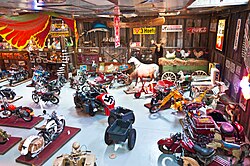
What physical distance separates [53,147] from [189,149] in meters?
2.76

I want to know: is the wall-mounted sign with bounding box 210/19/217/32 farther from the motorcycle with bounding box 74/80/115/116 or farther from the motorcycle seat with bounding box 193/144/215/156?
the motorcycle seat with bounding box 193/144/215/156

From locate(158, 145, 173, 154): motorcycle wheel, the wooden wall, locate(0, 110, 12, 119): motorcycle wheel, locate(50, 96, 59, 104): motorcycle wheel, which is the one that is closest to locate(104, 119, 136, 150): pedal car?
locate(158, 145, 173, 154): motorcycle wheel

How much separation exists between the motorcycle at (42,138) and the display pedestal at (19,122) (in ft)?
3.28

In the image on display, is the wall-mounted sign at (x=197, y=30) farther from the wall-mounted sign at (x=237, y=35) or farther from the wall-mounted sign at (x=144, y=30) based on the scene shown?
the wall-mounted sign at (x=237, y=35)

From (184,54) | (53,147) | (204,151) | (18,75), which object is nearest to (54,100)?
(53,147)

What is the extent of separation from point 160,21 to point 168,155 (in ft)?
18.7

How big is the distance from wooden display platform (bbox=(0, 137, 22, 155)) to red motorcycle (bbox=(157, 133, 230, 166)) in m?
3.19

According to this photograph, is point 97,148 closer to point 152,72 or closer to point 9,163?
point 9,163

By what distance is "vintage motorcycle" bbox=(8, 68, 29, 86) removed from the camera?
8.74m

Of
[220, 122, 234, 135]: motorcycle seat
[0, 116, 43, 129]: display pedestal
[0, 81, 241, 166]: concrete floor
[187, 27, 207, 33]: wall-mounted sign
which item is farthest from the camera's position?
[187, 27, 207, 33]: wall-mounted sign

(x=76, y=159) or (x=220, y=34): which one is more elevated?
(x=220, y=34)

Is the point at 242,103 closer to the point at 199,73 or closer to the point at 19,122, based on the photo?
the point at 199,73

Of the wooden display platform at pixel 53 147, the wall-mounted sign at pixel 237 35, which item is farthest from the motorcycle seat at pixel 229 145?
the wooden display platform at pixel 53 147

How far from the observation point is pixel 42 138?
157 inches
